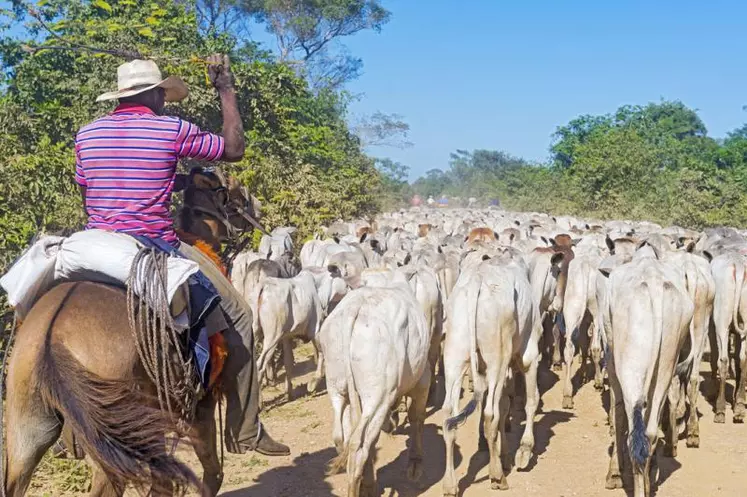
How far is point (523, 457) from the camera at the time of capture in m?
8.66

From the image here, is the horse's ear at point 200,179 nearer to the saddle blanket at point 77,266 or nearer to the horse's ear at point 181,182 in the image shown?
the horse's ear at point 181,182

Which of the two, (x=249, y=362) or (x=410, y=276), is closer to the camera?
(x=249, y=362)

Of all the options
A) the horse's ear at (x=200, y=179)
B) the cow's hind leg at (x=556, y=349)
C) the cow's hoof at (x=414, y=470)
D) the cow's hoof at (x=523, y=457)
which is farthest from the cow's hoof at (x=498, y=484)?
the cow's hind leg at (x=556, y=349)

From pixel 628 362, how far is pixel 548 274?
4.88 metres

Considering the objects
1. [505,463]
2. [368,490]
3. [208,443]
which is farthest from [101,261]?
[505,463]

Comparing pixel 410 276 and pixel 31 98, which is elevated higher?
pixel 31 98

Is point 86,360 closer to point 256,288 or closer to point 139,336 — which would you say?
point 139,336

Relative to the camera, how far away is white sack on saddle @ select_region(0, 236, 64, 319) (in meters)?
4.60

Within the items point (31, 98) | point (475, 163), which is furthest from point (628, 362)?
point (475, 163)

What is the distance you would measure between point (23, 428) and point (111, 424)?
20.8 inches

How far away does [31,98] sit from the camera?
17.9 meters

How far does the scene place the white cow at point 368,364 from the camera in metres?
6.99

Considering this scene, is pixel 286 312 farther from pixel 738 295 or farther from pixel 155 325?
pixel 155 325

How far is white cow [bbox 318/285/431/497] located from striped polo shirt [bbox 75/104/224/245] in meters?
2.65
